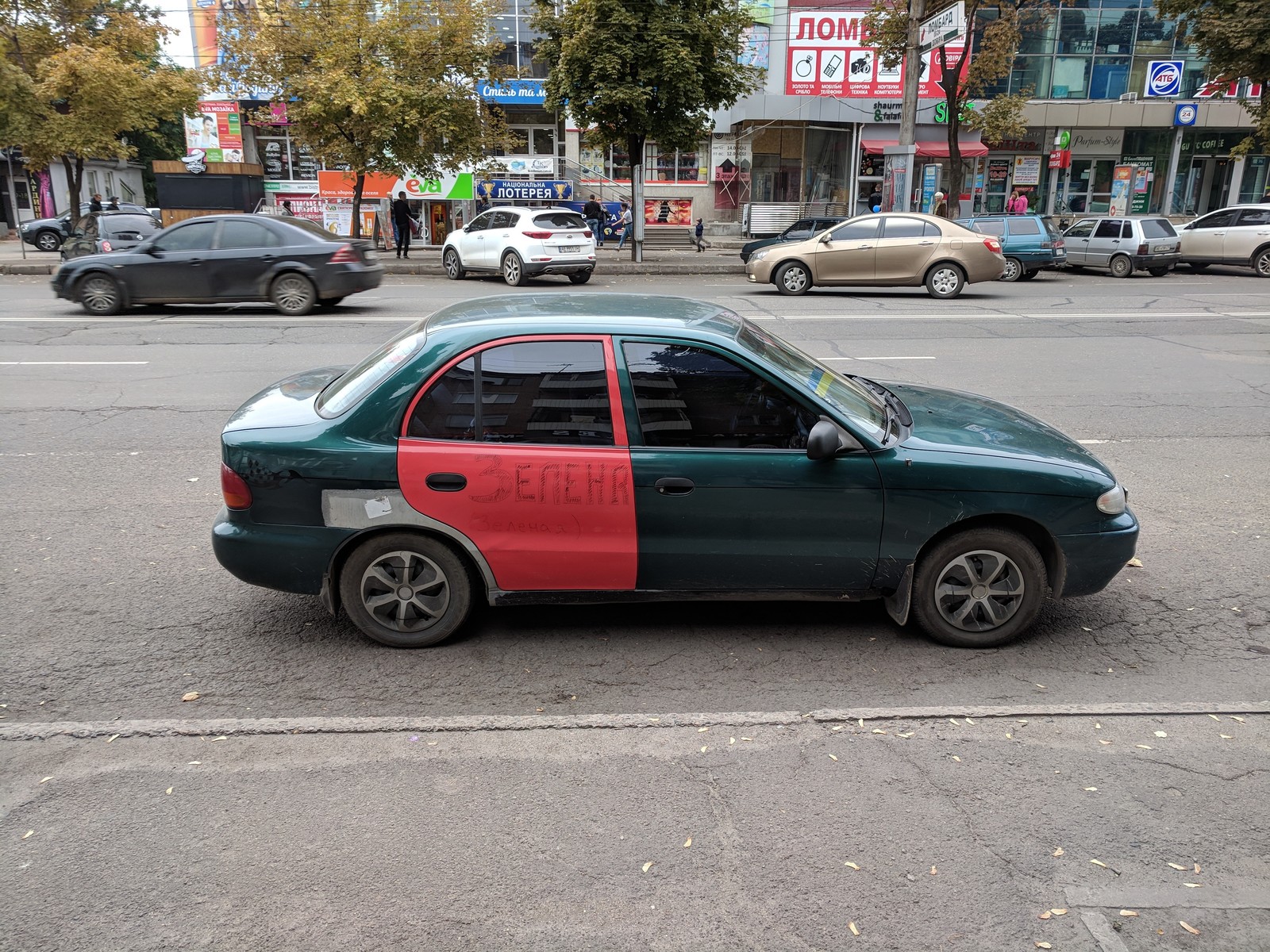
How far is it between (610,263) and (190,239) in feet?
44.3

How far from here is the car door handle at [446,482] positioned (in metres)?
4.38

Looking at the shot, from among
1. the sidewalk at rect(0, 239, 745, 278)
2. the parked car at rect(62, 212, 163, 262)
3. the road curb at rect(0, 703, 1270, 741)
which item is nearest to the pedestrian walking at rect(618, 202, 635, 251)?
the sidewalk at rect(0, 239, 745, 278)

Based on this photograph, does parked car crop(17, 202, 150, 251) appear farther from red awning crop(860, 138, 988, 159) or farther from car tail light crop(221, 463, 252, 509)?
car tail light crop(221, 463, 252, 509)

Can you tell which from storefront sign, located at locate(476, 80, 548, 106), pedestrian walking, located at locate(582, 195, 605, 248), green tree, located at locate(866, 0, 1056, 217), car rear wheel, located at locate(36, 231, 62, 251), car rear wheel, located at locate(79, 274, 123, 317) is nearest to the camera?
car rear wheel, located at locate(79, 274, 123, 317)

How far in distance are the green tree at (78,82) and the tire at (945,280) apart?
19.7 m

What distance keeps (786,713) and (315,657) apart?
219 cm

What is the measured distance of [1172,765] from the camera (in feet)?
12.2

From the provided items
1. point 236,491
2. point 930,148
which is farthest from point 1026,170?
point 236,491

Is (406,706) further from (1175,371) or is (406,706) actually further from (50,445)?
(1175,371)

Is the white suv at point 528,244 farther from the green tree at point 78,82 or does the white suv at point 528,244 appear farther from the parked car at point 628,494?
the parked car at point 628,494

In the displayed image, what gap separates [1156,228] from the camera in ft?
77.0

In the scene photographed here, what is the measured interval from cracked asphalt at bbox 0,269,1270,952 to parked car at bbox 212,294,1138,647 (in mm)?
358

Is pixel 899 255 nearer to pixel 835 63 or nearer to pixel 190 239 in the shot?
pixel 190 239

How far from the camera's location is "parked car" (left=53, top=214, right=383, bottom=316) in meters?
15.0
